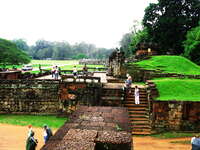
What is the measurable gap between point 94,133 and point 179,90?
10176 millimetres

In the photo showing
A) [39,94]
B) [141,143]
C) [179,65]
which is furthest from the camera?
[179,65]

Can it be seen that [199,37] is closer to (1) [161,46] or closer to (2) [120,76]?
(1) [161,46]

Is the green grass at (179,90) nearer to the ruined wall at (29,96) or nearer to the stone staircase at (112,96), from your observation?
the stone staircase at (112,96)

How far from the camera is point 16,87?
14.6 metres

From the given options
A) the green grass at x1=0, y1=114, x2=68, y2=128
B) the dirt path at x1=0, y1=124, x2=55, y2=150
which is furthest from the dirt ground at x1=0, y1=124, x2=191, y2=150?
the green grass at x1=0, y1=114, x2=68, y2=128

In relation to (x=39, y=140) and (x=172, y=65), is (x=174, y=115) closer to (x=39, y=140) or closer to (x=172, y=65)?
(x=39, y=140)

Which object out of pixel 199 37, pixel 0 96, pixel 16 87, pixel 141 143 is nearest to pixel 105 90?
pixel 141 143

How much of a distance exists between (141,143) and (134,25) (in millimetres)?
49352

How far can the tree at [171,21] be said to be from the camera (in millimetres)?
34938

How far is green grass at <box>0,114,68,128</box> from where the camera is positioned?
1257 centimetres

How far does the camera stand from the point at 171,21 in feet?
113

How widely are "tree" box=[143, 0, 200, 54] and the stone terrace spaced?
31.9m

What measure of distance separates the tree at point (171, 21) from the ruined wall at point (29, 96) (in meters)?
25.3

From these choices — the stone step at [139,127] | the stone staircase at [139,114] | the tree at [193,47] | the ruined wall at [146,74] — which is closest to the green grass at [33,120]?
the stone staircase at [139,114]
